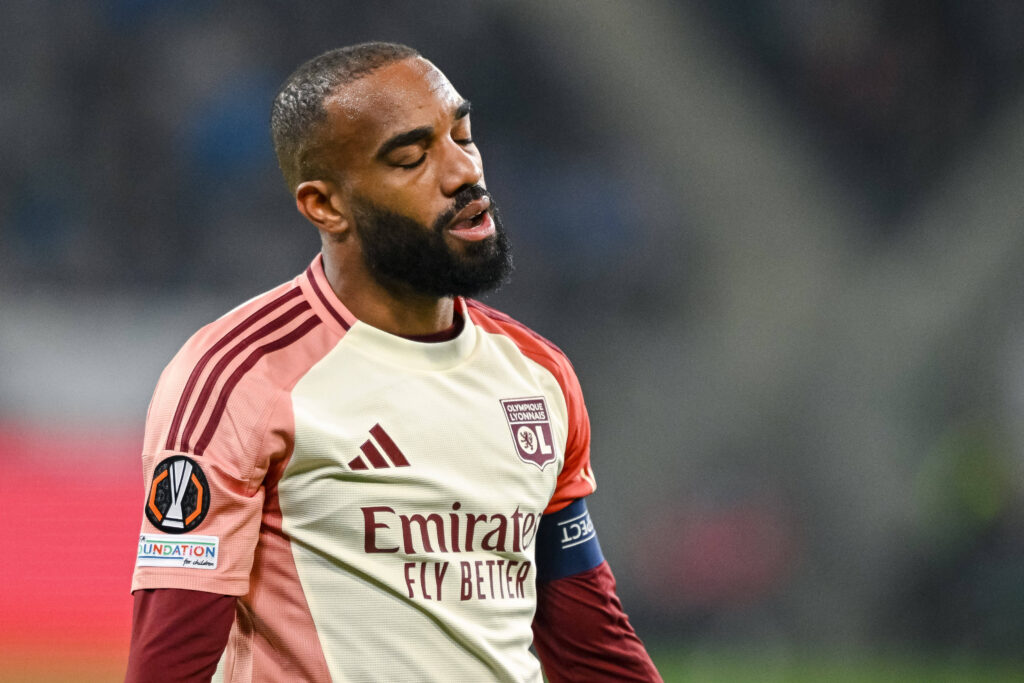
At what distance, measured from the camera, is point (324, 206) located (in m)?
1.70

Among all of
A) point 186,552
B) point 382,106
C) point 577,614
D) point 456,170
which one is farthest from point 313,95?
point 577,614

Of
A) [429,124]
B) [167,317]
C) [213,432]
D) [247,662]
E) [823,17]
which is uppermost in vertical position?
[823,17]

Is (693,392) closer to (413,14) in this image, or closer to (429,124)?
(413,14)

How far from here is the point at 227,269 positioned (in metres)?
5.66

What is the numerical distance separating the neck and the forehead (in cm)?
17

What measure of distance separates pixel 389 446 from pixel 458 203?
1.16 feet

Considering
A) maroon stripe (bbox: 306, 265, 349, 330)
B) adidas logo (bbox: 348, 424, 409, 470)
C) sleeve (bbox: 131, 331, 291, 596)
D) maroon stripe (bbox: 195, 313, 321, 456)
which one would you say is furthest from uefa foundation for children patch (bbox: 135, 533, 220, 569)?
maroon stripe (bbox: 306, 265, 349, 330)

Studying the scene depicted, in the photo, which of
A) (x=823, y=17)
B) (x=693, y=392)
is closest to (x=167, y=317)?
(x=693, y=392)

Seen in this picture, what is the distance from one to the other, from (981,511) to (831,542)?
60cm

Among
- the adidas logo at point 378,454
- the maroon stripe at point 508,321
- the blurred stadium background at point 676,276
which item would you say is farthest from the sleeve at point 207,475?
the blurred stadium background at point 676,276

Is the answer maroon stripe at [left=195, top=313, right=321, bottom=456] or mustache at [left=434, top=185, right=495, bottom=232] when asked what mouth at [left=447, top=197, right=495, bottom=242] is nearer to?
mustache at [left=434, top=185, right=495, bottom=232]

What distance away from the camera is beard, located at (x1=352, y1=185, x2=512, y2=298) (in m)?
1.66

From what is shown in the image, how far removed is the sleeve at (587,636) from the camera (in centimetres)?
183

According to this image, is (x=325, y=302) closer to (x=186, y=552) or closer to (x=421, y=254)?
(x=421, y=254)
